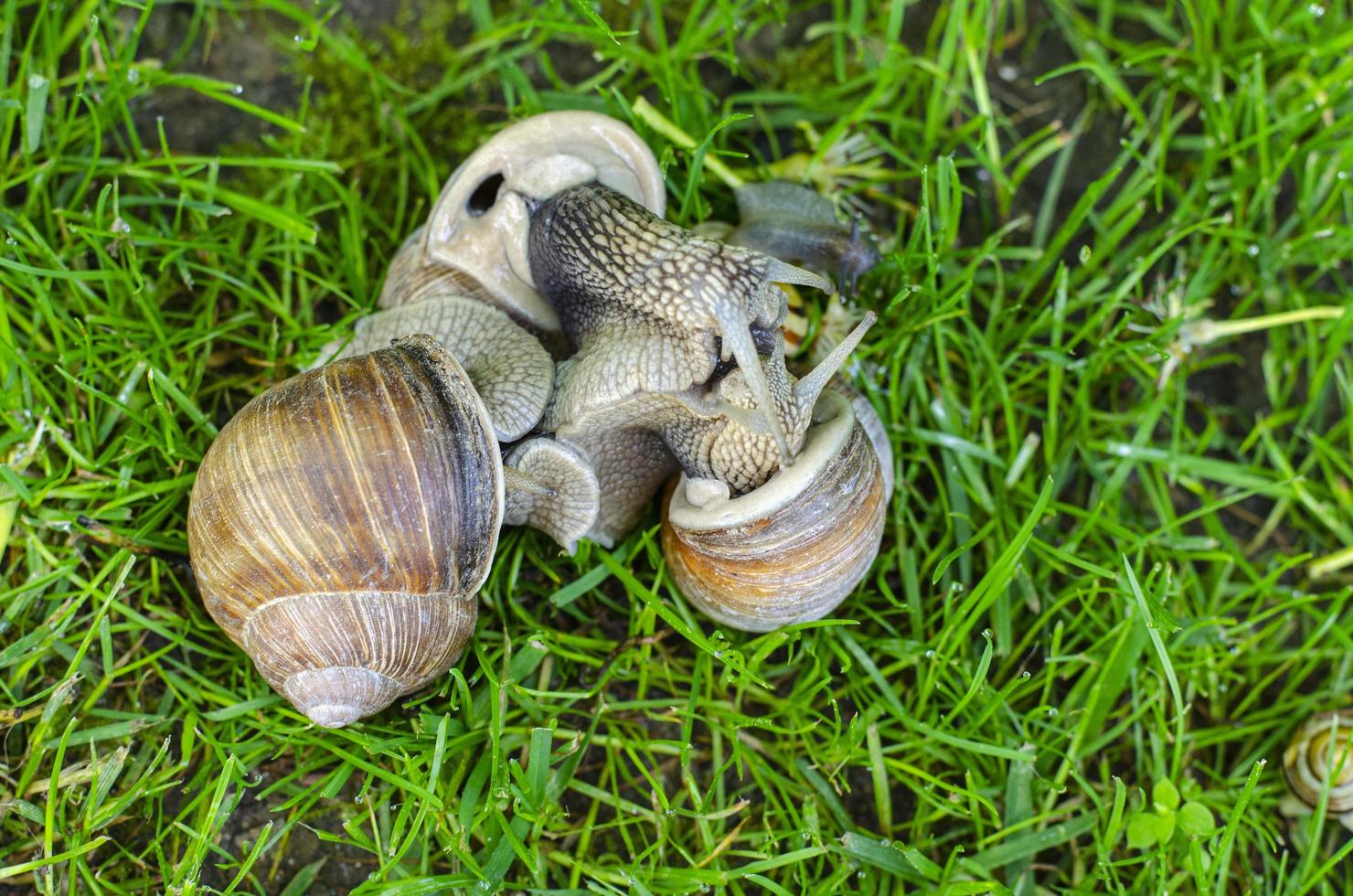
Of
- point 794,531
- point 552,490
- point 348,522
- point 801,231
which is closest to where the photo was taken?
point 348,522

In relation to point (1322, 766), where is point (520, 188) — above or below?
above

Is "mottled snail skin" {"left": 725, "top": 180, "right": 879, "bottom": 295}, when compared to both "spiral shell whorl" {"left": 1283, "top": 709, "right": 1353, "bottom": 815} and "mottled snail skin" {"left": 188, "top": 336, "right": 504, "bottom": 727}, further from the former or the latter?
"spiral shell whorl" {"left": 1283, "top": 709, "right": 1353, "bottom": 815}

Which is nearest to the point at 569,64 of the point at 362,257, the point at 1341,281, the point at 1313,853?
the point at 362,257

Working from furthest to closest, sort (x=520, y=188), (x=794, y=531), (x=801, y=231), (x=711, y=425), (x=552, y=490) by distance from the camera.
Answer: (x=801, y=231)
(x=520, y=188)
(x=552, y=490)
(x=711, y=425)
(x=794, y=531)

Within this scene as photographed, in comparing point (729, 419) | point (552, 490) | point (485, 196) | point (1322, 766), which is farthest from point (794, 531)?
point (1322, 766)

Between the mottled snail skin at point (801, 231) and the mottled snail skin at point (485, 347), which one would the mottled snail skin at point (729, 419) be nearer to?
the mottled snail skin at point (485, 347)

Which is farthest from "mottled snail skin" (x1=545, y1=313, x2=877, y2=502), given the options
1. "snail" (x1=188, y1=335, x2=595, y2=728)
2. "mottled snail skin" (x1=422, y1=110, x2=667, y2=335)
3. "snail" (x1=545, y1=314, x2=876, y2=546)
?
"mottled snail skin" (x1=422, y1=110, x2=667, y2=335)

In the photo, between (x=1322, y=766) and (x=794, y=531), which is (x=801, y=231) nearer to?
(x=794, y=531)
